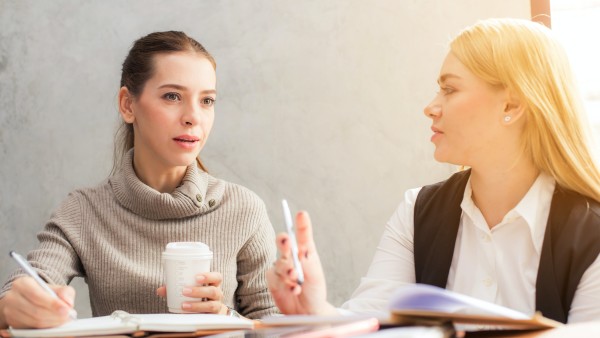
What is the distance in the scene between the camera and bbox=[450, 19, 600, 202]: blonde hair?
1485 millimetres

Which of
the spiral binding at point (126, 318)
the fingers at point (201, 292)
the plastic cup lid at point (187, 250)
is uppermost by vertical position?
the plastic cup lid at point (187, 250)

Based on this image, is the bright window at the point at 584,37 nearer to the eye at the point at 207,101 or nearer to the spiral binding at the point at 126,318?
the eye at the point at 207,101

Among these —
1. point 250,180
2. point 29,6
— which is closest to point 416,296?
point 250,180

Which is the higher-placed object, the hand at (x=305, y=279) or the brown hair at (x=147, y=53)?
the brown hair at (x=147, y=53)

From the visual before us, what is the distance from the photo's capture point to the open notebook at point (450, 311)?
836mm

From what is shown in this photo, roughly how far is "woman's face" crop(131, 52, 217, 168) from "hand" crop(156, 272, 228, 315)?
51 cm

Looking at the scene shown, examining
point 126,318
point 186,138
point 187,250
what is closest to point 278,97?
point 186,138

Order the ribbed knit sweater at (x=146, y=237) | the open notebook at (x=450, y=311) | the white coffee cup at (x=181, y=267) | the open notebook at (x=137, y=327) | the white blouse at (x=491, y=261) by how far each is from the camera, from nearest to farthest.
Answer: the open notebook at (x=450, y=311)
the open notebook at (x=137, y=327)
the white coffee cup at (x=181, y=267)
the white blouse at (x=491, y=261)
the ribbed knit sweater at (x=146, y=237)

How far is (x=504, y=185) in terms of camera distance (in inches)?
61.2

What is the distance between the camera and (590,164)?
4.85ft

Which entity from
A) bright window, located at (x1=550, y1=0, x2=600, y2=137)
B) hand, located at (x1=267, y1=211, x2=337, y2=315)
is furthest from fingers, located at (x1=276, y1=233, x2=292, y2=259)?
bright window, located at (x1=550, y1=0, x2=600, y2=137)

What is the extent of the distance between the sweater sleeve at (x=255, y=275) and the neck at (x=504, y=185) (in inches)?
23.6

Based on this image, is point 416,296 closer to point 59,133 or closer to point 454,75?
point 454,75

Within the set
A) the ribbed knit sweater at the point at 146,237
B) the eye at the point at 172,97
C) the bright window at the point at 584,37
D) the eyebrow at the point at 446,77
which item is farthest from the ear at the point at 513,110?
the bright window at the point at 584,37
